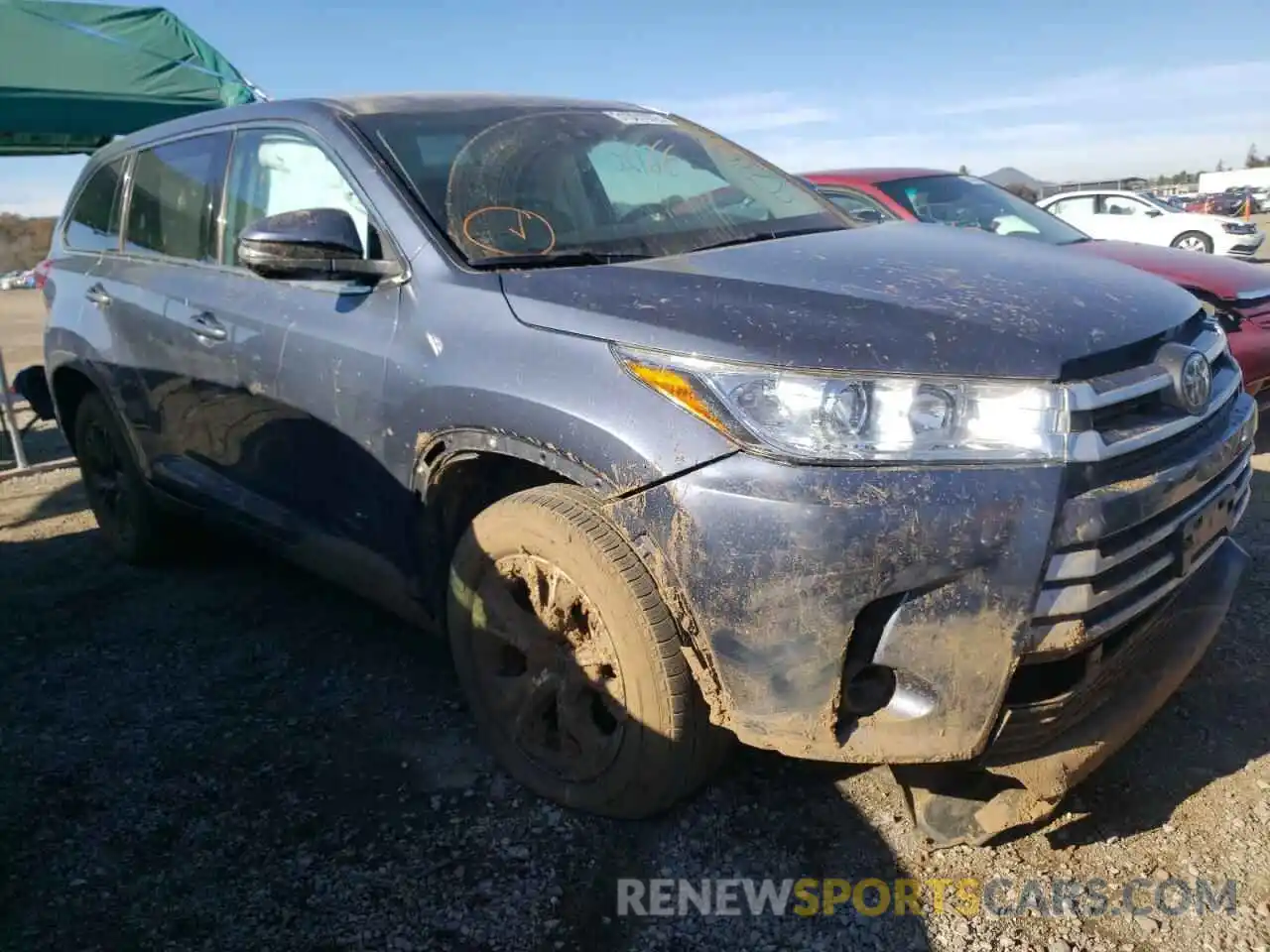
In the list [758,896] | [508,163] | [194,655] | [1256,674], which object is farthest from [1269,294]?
[194,655]

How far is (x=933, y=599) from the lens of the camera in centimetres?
186

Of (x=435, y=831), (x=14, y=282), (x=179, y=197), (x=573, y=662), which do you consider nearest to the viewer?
(x=573, y=662)

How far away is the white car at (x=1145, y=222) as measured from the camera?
14859 mm

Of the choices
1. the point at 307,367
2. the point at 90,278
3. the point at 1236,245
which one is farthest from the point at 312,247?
the point at 1236,245

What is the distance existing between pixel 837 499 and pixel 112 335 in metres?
3.24

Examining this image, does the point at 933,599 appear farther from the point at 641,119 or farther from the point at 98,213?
the point at 98,213

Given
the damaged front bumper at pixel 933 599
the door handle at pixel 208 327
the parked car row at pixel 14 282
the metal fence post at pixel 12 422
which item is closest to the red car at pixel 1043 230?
the door handle at pixel 208 327

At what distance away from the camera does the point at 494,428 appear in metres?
2.30

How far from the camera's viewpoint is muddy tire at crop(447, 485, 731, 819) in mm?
2146

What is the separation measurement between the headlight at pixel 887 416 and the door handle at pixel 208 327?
1.98m

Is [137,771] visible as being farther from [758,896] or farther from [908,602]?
[908,602]

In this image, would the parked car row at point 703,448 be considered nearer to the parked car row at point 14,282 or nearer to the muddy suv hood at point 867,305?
the muddy suv hood at point 867,305

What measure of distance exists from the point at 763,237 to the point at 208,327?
6.01 ft

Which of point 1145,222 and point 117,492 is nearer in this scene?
point 117,492
